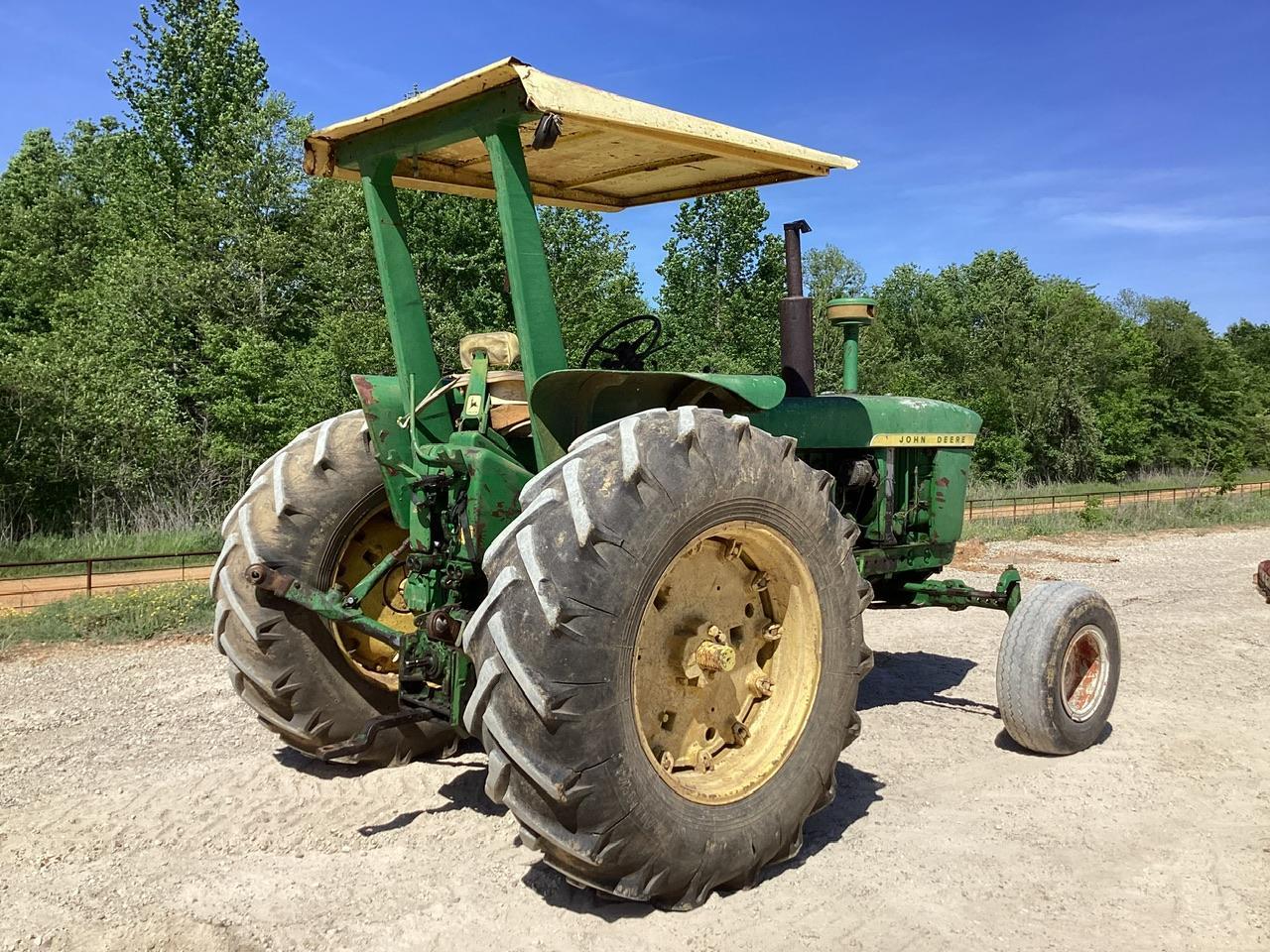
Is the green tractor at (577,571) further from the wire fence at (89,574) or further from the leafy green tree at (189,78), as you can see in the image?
the leafy green tree at (189,78)

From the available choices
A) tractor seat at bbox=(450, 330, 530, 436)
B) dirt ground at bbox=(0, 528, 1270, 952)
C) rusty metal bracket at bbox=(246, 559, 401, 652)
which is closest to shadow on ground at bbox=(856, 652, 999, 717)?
dirt ground at bbox=(0, 528, 1270, 952)

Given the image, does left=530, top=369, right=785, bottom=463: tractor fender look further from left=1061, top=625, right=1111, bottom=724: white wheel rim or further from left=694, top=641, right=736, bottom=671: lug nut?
left=1061, top=625, right=1111, bottom=724: white wheel rim

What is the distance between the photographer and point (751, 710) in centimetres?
376

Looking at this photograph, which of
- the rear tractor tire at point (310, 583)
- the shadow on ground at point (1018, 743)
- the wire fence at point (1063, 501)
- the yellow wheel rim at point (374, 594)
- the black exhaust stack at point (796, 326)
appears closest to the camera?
the rear tractor tire at point (310, 583)

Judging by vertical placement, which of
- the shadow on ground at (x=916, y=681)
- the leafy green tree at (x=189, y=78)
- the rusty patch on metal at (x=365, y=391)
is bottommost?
the shadow on ground at (x=916, y=681)

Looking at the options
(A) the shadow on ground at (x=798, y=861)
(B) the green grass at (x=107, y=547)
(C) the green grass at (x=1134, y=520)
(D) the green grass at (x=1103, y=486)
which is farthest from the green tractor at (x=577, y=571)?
(D) the green grass at (x=1103, y=486)

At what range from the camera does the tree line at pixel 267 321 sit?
16938 millimetres

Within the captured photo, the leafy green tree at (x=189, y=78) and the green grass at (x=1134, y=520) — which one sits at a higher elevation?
the leafy green tree at (x=189, y=78)

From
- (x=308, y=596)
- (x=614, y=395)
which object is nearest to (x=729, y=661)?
(x=614, y=395)

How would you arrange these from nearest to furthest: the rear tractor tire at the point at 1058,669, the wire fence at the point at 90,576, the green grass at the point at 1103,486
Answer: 1. the rear tractor tire at the point at 1058,669
2. the wire fence at the point at 90,576
3. the green grass at the point at 1103,486

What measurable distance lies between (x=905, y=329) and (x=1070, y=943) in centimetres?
4977

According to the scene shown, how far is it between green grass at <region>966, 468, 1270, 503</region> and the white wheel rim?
16895mm

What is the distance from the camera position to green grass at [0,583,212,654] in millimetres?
8531

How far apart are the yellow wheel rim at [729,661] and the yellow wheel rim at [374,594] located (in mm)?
1545
